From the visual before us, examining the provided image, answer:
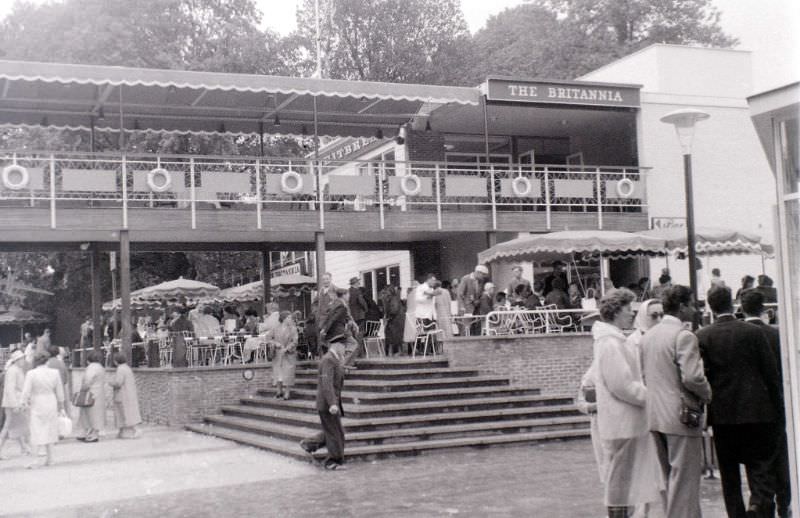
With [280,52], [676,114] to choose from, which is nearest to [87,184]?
[676,114]

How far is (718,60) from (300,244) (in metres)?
11.4

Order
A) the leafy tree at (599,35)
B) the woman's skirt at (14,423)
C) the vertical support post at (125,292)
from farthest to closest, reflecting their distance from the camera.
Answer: the leafy tree at (599,35) < the vertical support post at (125,292) < the woman's skirt at (14,423)

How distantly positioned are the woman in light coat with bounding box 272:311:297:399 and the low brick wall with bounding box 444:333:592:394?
2.90 m

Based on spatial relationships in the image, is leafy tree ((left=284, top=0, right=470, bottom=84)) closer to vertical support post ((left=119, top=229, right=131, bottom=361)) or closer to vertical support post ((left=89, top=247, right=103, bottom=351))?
vertical support post ((left=89, top=247, right=103, bottom=351))

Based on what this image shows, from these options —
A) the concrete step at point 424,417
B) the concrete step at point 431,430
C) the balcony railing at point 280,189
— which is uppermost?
the balcony railing at point 280,189

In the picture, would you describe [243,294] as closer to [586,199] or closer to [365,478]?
[586,199]

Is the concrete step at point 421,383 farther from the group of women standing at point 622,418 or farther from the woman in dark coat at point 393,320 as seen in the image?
the group of women standing at point 622,418

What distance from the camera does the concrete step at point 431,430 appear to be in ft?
45.0

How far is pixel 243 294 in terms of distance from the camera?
32688 millimetres

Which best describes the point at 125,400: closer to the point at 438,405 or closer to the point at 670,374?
the point at 438,405

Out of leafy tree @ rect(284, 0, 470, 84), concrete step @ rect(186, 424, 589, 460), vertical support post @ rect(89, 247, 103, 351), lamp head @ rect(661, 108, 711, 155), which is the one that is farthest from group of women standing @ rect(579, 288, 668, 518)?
leafy tree @ rect(284, 0, 470, 84)

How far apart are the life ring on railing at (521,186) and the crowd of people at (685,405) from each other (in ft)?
46.6

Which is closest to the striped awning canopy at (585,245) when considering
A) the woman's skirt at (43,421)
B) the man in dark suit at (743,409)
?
the woman's skirt at (43,421)

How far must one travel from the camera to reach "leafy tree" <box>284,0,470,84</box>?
147 ft
